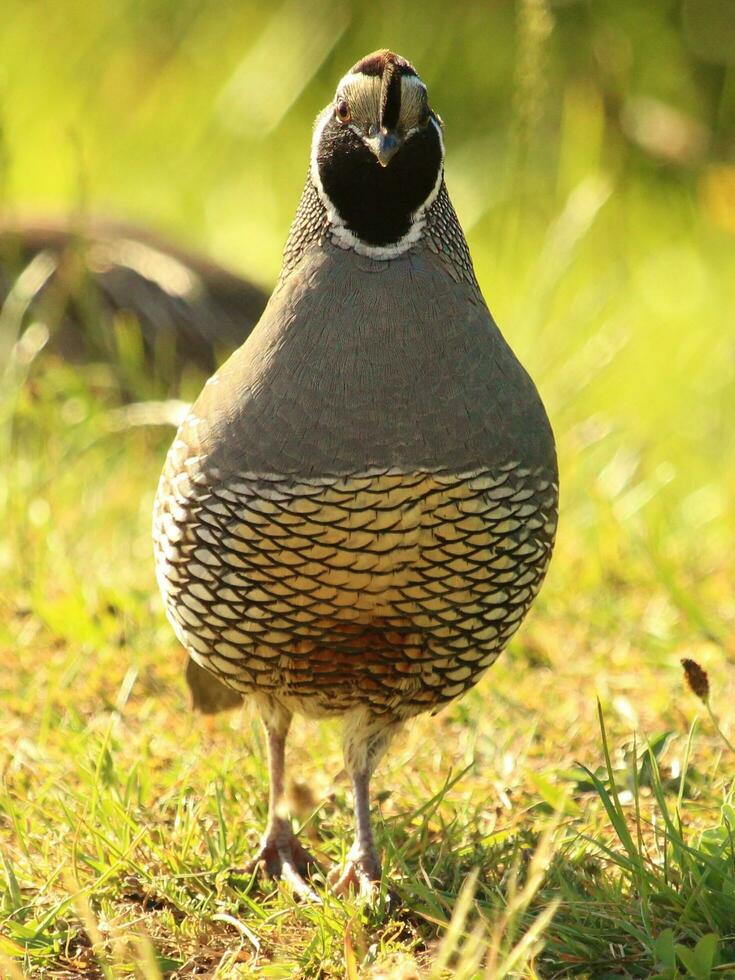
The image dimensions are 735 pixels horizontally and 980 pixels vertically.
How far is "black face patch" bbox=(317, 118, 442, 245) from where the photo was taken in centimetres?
304

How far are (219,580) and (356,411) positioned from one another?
47cm

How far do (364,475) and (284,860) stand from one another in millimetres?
908

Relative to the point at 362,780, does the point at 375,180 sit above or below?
above

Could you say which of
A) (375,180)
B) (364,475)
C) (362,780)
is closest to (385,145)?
(375,180)

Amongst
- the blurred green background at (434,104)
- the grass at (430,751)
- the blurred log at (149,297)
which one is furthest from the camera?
the blurred green background at (434,104)

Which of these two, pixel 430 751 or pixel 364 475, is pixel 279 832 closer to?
pixel 430 751

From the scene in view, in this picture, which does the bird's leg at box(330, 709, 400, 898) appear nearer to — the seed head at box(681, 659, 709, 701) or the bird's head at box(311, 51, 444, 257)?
the seed head at box(681, 659, 709, 701)

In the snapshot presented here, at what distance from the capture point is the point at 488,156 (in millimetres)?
9250

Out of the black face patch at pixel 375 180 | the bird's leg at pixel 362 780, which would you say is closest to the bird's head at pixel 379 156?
the black face patch at pixel 375 180

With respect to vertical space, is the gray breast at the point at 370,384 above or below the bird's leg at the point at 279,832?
above

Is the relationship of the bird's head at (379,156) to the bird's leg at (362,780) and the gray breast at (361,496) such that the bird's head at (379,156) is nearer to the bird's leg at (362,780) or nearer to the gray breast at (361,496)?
the gray breast at (361,496)

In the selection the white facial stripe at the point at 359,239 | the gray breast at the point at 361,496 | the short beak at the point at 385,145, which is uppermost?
the short beak at the point at 385,145

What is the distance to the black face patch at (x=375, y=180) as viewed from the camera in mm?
3037

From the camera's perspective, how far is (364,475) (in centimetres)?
284
